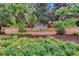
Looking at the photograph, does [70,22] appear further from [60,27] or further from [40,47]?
[40,47]

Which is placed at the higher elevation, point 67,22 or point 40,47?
point 67,22

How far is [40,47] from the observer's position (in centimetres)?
153

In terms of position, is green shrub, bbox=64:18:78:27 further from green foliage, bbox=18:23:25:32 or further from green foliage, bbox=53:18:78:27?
green foliage, bbox=18:23:25:32

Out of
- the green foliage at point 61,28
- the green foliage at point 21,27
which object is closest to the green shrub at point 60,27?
the green foliage at point 61,28

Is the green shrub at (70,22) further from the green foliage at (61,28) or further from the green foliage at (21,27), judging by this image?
the green foliage at (21,27)

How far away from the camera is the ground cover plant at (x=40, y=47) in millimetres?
1531

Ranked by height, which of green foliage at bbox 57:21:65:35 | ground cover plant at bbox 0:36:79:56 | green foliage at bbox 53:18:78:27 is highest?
green foliage at bbox 53:18:78:27

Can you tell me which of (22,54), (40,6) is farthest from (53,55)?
(40,6)

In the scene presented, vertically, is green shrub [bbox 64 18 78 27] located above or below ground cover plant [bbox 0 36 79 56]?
above

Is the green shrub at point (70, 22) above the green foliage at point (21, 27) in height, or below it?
above

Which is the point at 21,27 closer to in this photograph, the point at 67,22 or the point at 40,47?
the point at 40,47

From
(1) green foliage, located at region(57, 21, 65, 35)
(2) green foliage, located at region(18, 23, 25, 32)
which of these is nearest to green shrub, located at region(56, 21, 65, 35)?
(1) green foliage, located at region(57, 21, 65, 35)

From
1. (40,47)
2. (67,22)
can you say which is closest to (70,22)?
(67,22)

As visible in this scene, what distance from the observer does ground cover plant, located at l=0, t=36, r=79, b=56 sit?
153 cm
